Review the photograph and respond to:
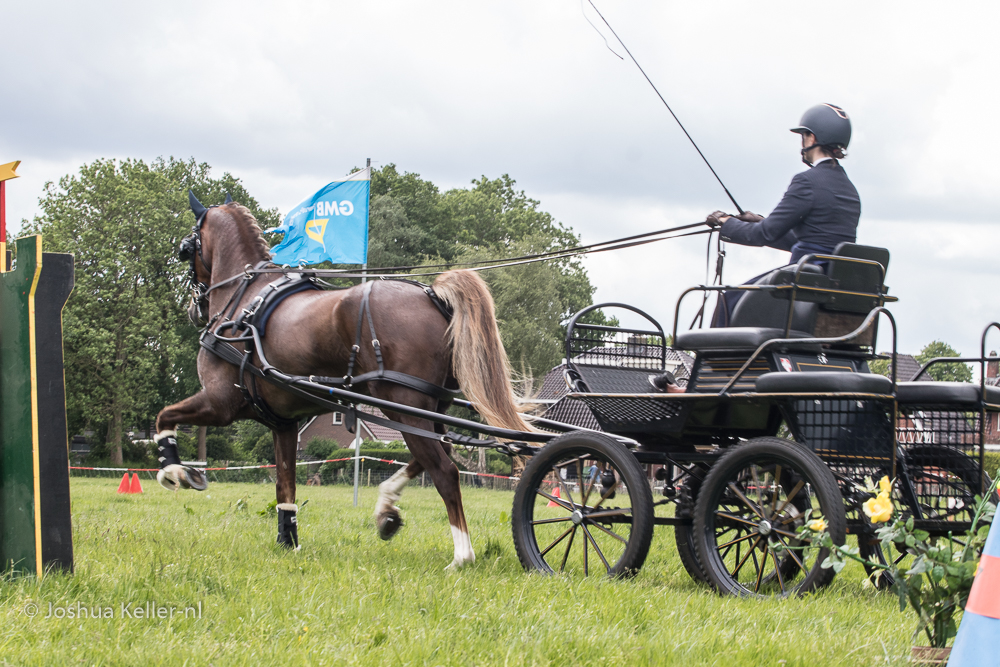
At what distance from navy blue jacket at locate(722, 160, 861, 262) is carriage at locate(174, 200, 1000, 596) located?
0.24 metres

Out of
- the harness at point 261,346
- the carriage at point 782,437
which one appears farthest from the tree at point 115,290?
the carriage at point 782,437

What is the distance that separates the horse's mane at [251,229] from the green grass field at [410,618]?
2.48 m

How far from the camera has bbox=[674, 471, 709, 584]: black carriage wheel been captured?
13.8 feet

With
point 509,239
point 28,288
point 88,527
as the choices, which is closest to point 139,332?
point 509,239

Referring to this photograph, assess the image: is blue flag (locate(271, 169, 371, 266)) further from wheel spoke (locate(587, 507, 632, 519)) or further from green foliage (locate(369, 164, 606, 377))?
green foliage (locate(369, 164, 606, 377))

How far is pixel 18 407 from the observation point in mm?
3844

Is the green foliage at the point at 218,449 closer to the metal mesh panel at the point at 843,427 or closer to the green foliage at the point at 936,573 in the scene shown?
the metal mesh panel at the point at 843,427

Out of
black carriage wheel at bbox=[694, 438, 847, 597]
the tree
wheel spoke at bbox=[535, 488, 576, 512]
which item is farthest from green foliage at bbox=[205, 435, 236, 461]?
black carriage wheel at bbox=[694, 438, 847, 597]

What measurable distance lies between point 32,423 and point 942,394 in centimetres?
419

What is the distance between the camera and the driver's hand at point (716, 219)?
475cm

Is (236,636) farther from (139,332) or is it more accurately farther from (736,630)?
(139,332)

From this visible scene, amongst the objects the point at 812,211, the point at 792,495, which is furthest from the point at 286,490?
the point at 812,211

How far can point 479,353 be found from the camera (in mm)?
5277

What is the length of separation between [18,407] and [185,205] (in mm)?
36559
